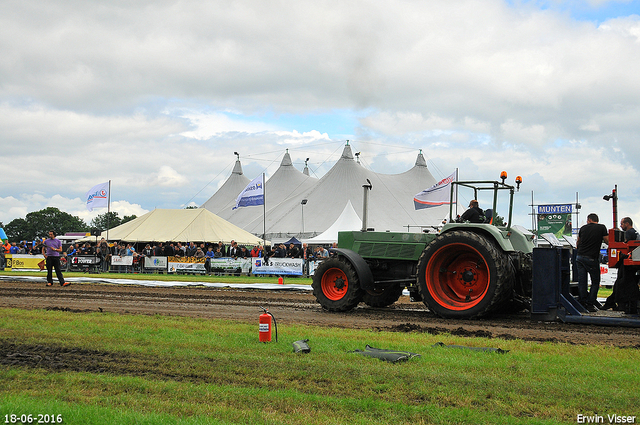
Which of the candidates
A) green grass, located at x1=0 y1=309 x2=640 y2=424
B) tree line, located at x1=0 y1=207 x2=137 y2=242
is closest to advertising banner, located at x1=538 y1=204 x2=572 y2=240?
green grass, located at x1=0 y1=309 x2=640 y2=424

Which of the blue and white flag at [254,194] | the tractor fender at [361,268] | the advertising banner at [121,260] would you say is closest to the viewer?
the tractor fender at [361,268]

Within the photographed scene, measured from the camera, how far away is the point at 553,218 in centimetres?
3706

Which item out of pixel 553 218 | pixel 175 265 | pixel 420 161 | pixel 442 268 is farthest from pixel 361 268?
pixel 420 161

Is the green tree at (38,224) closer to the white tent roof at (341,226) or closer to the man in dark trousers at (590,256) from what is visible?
the white tent roof at (341,226)

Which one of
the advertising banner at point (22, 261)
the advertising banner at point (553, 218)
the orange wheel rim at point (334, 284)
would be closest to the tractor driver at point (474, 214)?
the orange wheel rim at point (334, 284)

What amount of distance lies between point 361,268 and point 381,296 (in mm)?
1357

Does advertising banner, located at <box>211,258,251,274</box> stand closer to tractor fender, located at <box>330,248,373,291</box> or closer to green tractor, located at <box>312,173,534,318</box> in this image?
green tractor, located at <box>312,173,534,318</box>

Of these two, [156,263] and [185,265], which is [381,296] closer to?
[185,265]

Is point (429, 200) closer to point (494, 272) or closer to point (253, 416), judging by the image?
point (494, 272)

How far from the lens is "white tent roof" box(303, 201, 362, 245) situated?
34.3 m

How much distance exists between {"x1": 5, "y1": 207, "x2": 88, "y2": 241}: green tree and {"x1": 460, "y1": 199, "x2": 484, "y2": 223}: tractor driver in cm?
9793

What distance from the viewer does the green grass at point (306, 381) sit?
13.5 feet

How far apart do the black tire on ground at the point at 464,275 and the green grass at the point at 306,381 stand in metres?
1.87

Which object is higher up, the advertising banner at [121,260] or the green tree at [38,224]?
the green tree at [38,224]
